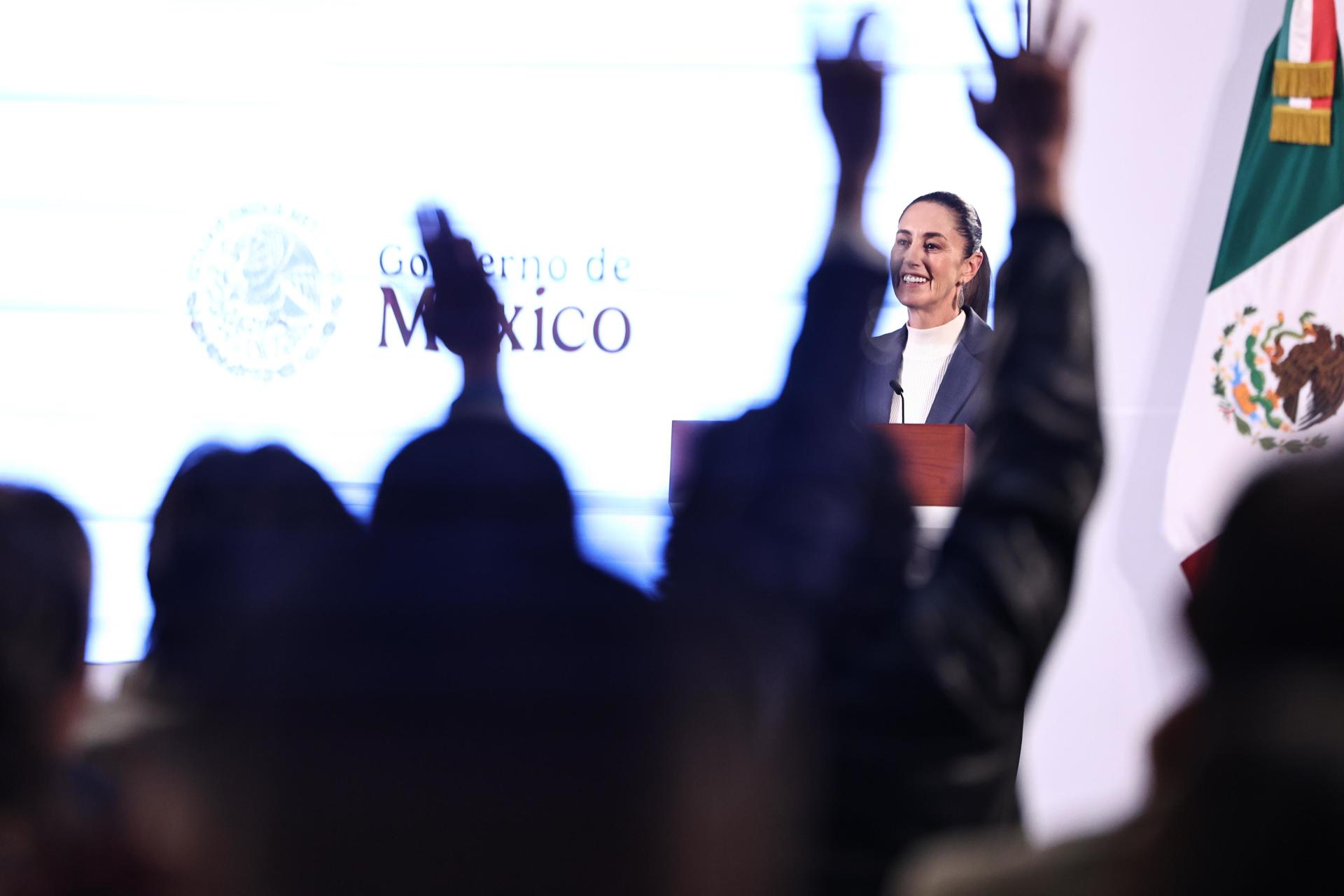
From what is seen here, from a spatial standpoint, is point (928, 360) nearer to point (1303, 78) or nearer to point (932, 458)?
point (932, 458)

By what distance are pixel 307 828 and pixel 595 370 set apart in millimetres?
692

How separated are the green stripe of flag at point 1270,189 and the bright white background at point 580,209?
25mm

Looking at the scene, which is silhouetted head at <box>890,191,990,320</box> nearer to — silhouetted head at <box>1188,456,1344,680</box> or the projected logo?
Result: silhouetted head at <box>1188,456,1344,680</box>

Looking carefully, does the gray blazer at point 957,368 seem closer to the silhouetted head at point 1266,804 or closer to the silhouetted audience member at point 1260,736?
the silhouetted audience member at point 1260,736

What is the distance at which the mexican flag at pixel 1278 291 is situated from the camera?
4.46ft

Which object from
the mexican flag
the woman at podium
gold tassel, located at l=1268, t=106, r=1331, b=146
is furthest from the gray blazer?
gold tassel, located at l=1268, t=106, r=1331, b=146

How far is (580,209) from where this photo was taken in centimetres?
145

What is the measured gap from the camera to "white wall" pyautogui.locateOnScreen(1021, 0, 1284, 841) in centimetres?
135

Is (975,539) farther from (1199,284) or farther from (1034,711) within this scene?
(1199,284)

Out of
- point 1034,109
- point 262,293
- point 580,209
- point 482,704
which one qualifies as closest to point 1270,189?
point 1034,109

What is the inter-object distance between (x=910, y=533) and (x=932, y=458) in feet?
0.31

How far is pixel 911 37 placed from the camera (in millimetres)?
1419

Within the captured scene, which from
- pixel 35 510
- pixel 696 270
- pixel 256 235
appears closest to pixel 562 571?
pixel 696 270

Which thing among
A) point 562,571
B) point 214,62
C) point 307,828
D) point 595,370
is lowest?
point 307,828
